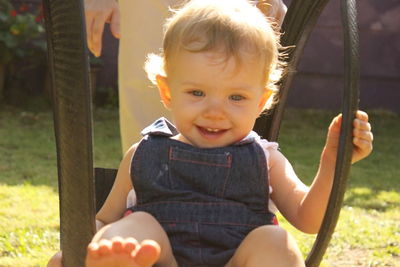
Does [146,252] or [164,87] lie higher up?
[164,87]

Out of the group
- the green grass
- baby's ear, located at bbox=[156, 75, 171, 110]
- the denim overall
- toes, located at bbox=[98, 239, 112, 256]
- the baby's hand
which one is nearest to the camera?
toes, located at bbox=[98, 239, 112, 256]

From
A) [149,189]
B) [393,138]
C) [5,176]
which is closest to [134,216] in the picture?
[149,189]

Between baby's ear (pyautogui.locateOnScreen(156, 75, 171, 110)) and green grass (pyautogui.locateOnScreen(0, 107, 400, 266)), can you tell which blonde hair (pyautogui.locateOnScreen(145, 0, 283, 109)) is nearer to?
baby's ear (pyautogui.locateOnScreen(156, 75, 171, 110))

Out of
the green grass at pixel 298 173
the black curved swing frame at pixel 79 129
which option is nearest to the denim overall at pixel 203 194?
the black curved swing frame at pixel 79 129

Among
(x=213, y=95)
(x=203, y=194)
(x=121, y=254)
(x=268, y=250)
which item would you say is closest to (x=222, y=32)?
(x=213, y=95)

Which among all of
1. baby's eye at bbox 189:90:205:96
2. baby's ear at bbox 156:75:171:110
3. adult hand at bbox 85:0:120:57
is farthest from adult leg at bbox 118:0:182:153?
baby's eye at bbox 189:90:205:96

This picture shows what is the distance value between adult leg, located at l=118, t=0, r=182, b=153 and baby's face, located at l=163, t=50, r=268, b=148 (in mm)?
726

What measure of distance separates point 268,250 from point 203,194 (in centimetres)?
25

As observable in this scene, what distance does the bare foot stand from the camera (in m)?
1.61

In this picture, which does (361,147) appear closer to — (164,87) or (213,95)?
(213,95)

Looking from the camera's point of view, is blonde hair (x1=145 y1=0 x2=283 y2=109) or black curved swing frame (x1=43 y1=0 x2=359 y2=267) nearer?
black curved swing frame (x1=43 y1=0 x2=359 y2=267)

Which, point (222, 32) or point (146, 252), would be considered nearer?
point (146, 252)

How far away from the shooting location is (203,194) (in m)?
1.99

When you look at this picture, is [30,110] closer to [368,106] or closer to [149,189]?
[368,106]
